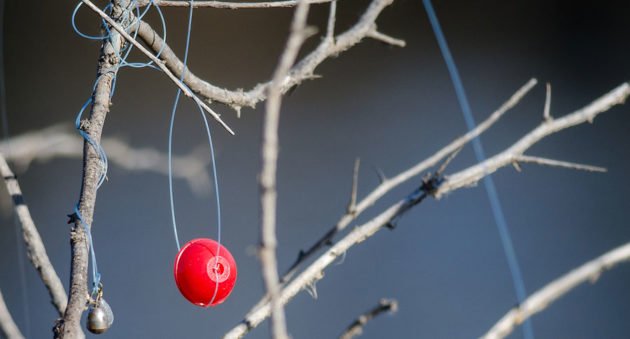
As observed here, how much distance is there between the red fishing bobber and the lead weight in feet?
0.53

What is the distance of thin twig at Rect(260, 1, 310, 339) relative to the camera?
0.34 meters

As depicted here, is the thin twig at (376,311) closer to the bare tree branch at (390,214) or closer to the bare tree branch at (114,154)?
the bare tree branch at (390,214)

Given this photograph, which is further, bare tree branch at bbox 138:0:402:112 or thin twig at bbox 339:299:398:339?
bare tree branch at bbox 138:0:402:112

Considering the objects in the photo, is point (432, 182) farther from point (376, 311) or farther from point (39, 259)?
point (39, 259)

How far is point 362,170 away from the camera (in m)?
2.14

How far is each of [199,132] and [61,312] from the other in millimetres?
1661

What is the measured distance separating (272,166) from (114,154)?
2.05 metres

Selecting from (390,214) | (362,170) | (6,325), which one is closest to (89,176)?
(6,325)

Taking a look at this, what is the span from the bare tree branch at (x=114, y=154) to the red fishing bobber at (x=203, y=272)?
132 centimetres

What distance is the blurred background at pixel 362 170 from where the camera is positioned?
1855mm

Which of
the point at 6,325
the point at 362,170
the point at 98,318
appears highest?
the point at 362,170

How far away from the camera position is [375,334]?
208cm

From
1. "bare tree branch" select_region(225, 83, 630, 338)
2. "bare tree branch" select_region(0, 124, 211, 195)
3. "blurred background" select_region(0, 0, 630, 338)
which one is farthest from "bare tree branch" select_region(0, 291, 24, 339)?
"bare tree branch" select_region(0, 124, 211, 195)

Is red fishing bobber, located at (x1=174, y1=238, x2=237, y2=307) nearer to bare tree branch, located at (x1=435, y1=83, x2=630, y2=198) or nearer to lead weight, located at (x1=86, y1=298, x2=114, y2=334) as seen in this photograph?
lead weight, located at (x1=86, y1=298, x2=114, y2=334)
